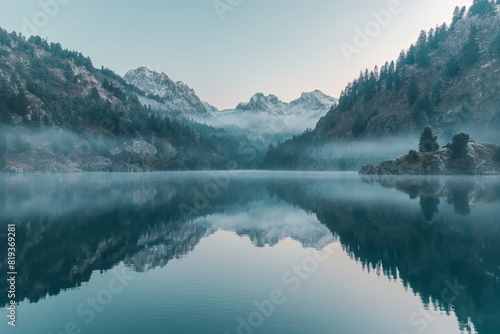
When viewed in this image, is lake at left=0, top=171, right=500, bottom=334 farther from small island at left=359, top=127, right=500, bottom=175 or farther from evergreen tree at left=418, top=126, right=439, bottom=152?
evergreen tree at left=418, top=126, right=439, bottom=152

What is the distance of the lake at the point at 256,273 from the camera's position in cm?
2302

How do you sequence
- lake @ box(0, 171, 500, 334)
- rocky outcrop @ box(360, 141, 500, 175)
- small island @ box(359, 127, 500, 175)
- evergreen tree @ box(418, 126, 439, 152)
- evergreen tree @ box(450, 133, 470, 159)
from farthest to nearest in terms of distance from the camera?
evergreen tree @ box(418, 126, 439, 152)
rocky outcrop @ box(360, 141, 500, 175)
small island @ box(359, 127, 500, 175)
evergreen tree @ box(450, 133, 470, 159)
lake @ box(0, 171, 500, 334)

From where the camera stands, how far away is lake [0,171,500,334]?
23.0 meters

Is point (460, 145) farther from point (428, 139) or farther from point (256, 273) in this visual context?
point (256, 273)

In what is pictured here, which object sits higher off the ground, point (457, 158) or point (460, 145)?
point (460, 145)

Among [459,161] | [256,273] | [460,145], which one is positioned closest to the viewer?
[256,273]

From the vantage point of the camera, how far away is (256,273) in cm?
3416

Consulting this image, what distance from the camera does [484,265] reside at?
109 feet

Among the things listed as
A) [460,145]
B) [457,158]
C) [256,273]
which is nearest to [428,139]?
[457,158]

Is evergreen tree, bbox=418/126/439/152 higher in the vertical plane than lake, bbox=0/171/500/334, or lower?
higher

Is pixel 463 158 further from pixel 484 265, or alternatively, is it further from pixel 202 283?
pixel 202 283

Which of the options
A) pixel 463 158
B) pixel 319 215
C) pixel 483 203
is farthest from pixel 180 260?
pixel 463 158

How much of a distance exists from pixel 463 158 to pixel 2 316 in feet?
669

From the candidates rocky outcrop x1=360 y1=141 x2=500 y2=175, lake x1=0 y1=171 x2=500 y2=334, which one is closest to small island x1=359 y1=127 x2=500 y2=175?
rocky outcrop x1=360 y1=141 x2=500 y2=175
